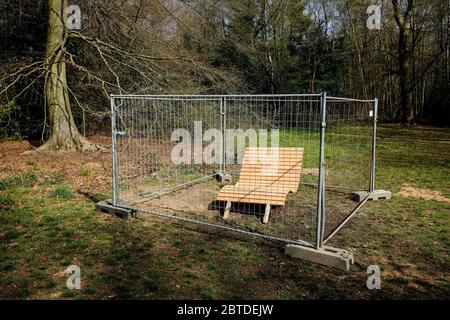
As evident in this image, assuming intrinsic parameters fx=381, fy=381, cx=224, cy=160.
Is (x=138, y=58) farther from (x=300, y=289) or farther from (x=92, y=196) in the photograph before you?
(x=300, y=289)

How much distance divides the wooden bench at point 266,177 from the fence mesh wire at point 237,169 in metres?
0.02

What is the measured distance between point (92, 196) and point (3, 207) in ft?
4.52

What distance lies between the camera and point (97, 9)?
33.3 feet

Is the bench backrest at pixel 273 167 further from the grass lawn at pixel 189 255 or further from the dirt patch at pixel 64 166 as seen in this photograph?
the dirt patch at pixel 64 166

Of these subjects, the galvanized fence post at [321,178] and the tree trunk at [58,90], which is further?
the tree trunk at [58,90]

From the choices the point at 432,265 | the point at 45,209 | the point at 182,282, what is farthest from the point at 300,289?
the point at 45,209

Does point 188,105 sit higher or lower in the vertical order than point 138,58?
lower

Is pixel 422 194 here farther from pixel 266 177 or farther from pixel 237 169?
pixel 237 169

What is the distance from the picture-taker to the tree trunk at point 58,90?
10.2m

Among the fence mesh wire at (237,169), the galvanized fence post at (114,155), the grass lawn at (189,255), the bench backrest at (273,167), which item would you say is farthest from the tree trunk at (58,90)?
the bench backrest at (273,167)

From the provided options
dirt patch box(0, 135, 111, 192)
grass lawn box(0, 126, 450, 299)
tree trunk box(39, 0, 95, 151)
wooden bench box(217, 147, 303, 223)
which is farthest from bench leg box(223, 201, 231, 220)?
tree trunk box(39, 0, 95, 151)

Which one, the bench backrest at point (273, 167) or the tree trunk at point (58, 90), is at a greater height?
the tree trunk at point (58, 90)

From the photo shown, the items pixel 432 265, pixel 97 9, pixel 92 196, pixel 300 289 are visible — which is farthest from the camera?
pixel 97 9

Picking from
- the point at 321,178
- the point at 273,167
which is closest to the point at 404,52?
the point at 273,167
